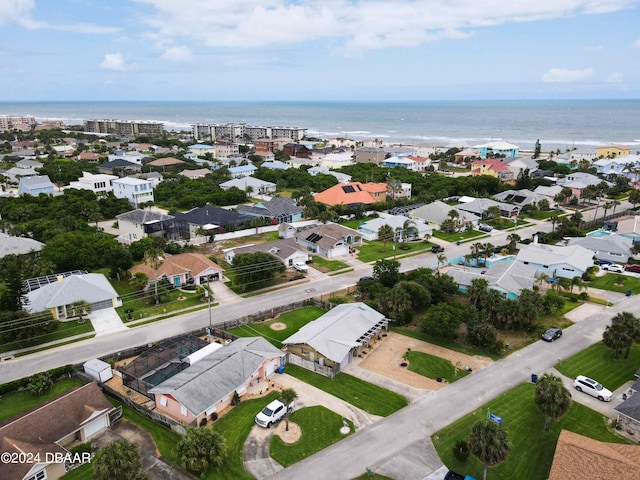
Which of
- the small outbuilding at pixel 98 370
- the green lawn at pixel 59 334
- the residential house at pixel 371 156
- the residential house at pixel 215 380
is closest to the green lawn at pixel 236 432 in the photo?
the residential house at pixel 215 380

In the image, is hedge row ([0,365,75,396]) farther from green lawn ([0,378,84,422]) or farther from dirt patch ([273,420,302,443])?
dirt patch ([273,420,302,443])

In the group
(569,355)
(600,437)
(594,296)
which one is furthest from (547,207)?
(600,437)

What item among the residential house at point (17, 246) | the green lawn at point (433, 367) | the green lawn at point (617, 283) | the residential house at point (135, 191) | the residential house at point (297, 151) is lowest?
the green lawn at point (433, 367)

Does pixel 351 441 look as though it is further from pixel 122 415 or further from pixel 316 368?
pixel 122 415

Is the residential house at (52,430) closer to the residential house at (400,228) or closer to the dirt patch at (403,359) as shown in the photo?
the dirt patch at (403,359)

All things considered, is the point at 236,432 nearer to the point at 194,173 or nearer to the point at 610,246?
the point at 610,246

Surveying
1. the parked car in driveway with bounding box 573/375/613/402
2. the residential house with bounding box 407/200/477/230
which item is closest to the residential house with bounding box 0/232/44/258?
the residential house with bounding box 407/200/477/230
